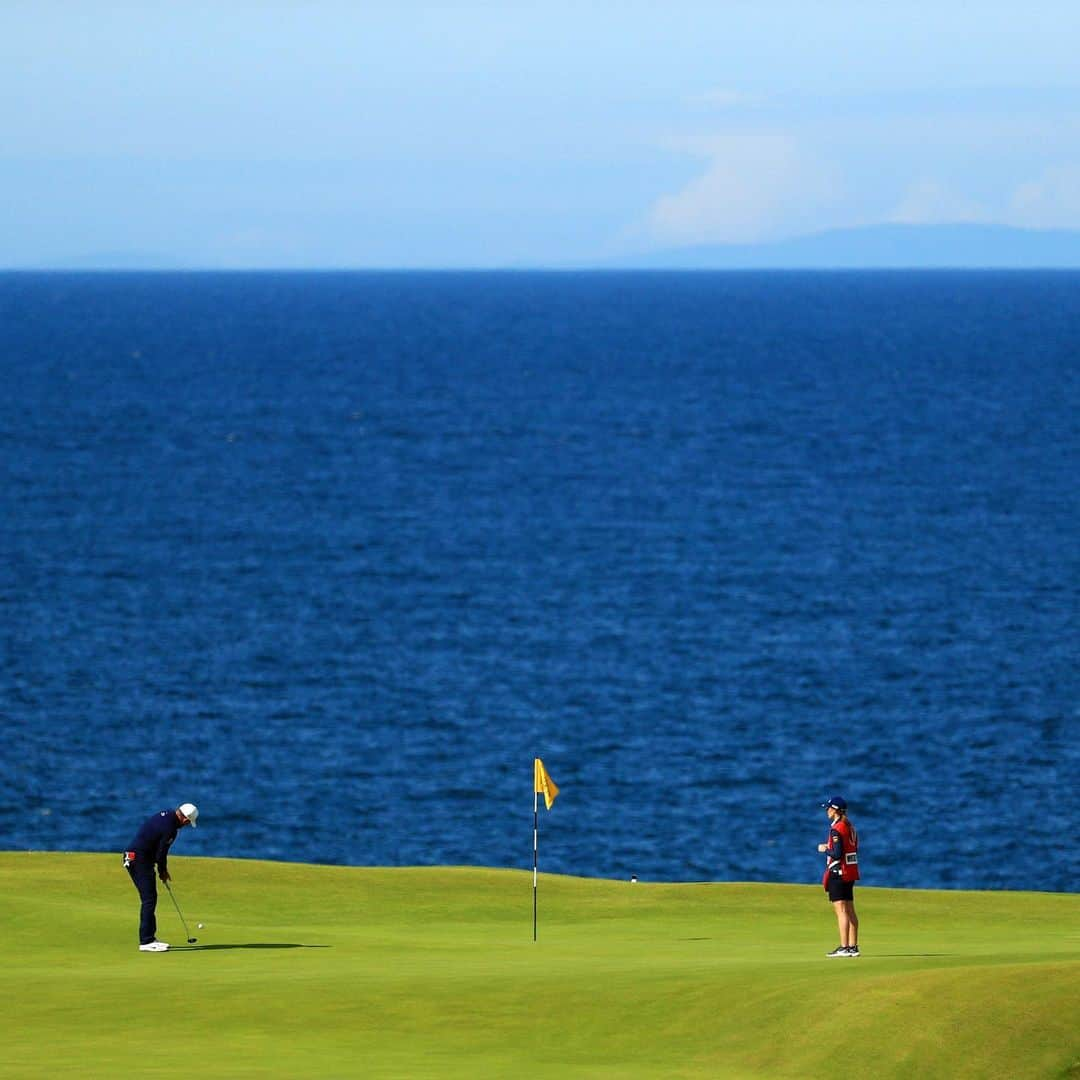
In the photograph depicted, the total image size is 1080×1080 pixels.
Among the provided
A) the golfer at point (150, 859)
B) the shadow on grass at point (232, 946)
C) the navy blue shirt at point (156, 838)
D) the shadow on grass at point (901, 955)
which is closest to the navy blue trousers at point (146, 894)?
the golfer at point (150, 859)

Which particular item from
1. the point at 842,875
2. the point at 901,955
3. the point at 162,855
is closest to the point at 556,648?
the point at 162,855

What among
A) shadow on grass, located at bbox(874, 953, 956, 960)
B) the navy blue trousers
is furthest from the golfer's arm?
shadow on grass, located at bbox(874, 953, 956, 960)

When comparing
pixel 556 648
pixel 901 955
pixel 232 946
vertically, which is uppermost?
pixel 901 955

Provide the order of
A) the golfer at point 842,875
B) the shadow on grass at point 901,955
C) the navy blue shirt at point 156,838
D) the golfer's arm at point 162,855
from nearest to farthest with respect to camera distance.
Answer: the shadow on grass at point 901,955 → the golfer at point 842,875 → the navy blue shirt at point 156,838 → the golfer's arm at point 162,855

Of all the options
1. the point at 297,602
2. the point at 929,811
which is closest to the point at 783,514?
the point at 297,602

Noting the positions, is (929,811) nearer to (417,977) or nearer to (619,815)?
(619,815)

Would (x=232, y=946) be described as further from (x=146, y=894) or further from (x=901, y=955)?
(x=901, y=955)

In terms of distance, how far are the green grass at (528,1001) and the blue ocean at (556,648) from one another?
25037 mm

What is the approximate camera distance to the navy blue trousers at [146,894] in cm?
2341

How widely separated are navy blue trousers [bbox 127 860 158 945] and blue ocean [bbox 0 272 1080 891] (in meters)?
27.1

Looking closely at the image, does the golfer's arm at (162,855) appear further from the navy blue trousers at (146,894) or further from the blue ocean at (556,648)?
the blue ocean at (556,648)

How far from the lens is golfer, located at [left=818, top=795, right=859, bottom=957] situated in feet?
73.4

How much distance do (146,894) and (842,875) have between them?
7714mm

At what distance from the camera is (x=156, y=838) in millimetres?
23656
